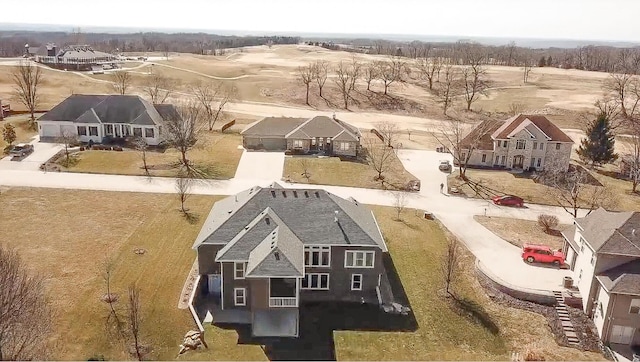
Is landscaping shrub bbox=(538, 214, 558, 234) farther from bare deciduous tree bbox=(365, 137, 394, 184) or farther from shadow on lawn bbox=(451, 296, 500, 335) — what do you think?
bare deciduous tree bbox=(365, 137, 394, 184)

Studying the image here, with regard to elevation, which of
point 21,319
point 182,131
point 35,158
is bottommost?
point 35,158

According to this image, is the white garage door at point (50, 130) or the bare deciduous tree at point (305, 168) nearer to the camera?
the bare deciduous tree at point (305, 168)

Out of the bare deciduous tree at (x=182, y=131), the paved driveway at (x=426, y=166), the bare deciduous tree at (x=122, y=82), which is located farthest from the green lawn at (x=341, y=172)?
the bare deciduous tree at (x=122, y=82)

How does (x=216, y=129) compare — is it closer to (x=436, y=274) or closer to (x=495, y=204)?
(x=495, y=204)

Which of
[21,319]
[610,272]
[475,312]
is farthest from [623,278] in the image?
[21,319]

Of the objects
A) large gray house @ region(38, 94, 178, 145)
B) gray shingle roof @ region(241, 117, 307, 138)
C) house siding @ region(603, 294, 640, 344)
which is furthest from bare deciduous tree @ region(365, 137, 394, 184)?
house siding @ region(603, 294, 640, 344)

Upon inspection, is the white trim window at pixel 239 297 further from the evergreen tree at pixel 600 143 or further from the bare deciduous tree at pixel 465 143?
the evergreen tree at pixel 600 143

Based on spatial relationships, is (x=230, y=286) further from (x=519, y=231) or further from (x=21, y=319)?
(x=519, y=231)
